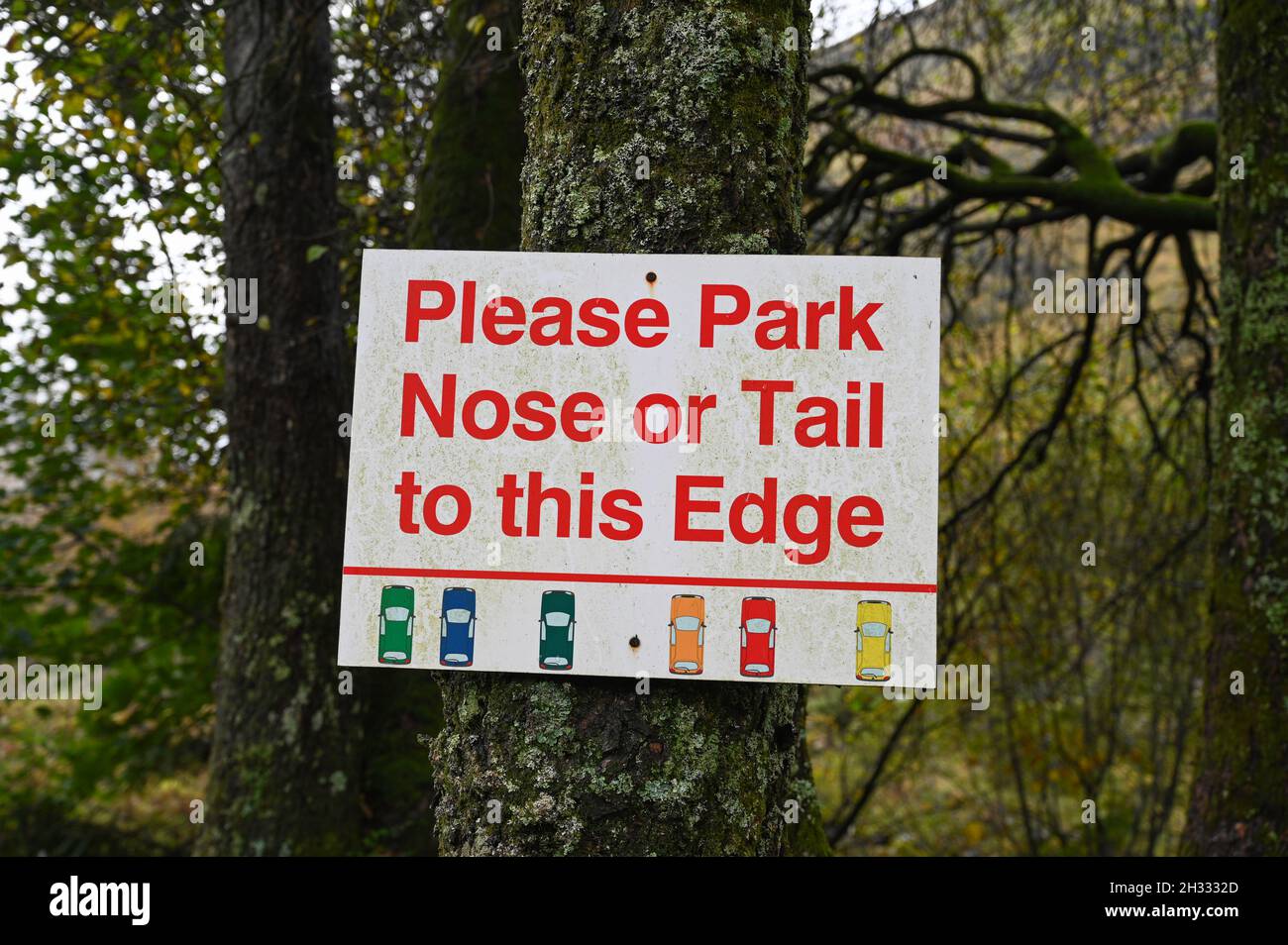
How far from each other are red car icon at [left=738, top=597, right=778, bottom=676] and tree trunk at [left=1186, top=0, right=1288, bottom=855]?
2036 mm

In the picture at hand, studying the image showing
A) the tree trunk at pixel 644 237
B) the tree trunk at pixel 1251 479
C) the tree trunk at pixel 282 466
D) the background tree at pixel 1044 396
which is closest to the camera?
the tree trunk at pixel 644 237

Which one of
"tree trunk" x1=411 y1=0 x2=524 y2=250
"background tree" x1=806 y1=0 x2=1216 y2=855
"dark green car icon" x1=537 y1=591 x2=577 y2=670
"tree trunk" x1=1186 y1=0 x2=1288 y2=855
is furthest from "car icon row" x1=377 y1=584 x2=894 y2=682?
"background tree" x1=806 y1=0 x2=1216 y2=855

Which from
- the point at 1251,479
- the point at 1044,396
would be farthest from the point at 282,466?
the point at 1044,396

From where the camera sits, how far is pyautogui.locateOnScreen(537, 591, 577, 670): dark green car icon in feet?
4.32

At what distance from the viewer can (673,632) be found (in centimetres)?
132

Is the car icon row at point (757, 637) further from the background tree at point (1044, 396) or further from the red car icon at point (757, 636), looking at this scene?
the background tree at point (1044, 396)

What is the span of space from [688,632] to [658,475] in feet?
0.68

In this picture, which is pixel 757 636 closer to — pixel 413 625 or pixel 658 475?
pixel 658 475

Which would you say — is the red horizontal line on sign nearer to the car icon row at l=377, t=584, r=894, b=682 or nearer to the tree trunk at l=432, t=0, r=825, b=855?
the car icon row at l=377, t=584, r=894, b=682

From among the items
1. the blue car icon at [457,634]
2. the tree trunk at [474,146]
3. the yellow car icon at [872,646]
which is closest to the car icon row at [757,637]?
the yellow car icon at [872,646]

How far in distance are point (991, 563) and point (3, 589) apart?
4870mm

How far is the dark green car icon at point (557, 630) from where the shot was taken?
132 centimetres

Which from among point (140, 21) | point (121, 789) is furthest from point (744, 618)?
point (121, 789)
